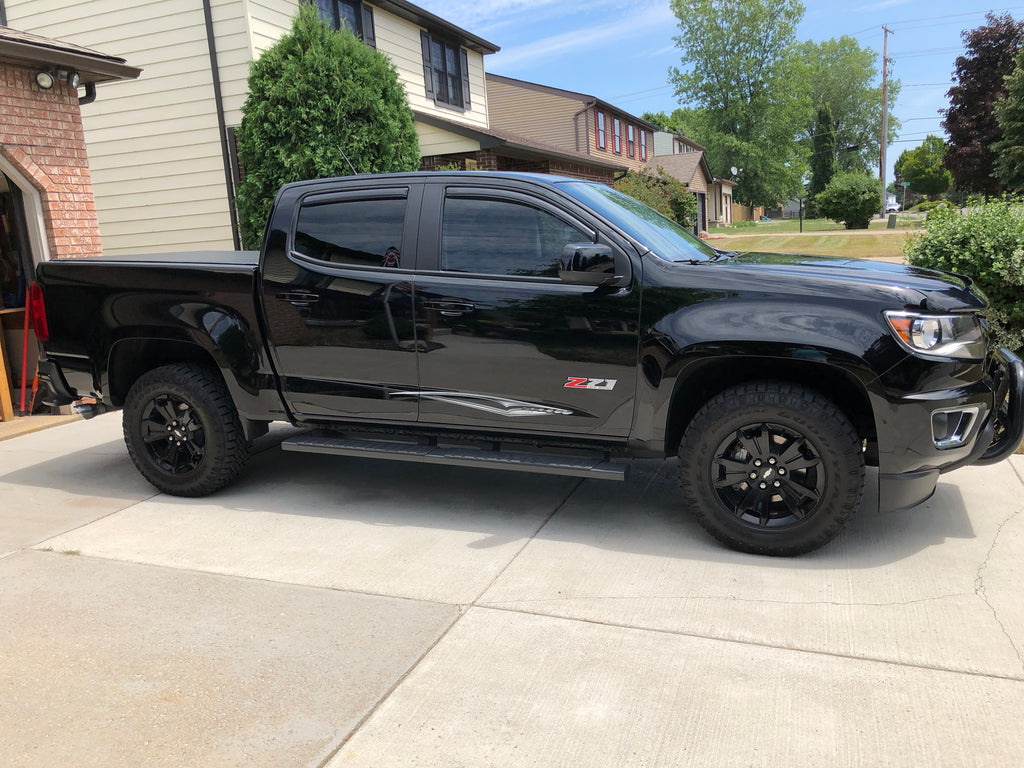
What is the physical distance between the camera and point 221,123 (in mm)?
13906

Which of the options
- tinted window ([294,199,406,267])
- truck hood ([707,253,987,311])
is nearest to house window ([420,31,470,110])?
tinted window ([294,199,406,267])

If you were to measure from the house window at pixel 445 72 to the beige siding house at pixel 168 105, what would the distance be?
2933 mm

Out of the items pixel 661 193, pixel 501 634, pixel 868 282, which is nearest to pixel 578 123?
pixel 661 193

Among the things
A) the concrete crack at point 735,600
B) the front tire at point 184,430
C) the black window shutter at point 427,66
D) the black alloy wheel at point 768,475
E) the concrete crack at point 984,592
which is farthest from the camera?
the black window shutter at point 427,66

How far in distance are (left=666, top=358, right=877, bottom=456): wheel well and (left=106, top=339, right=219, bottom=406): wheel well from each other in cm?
299

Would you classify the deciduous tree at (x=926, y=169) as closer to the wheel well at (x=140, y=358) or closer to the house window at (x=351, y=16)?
the house window at (x=351, y=16)

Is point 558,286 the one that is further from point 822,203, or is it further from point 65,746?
point 822,203

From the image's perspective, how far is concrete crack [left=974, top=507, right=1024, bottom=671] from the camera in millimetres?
3166

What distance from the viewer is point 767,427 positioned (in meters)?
3.95

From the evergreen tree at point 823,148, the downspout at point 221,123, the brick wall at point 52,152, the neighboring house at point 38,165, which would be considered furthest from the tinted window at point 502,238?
the evergreen tree at point 823,148

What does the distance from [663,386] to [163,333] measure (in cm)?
319

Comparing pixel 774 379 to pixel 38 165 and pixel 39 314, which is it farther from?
pixel 38 165

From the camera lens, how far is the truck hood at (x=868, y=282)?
12.2ft

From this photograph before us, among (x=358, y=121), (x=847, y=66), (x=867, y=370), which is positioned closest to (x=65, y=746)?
(x=867, y=370)
